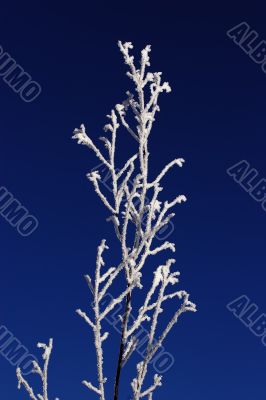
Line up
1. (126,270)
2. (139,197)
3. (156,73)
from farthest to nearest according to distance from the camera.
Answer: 1. (156,73)
2. (139,197)
3. (126,270)

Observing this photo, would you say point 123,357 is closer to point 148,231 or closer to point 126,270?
point 126,270

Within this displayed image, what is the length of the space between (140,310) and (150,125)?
1767mm

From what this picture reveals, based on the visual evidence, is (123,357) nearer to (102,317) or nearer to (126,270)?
(102,317)

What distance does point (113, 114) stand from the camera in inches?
210

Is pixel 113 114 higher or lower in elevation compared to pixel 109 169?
higher

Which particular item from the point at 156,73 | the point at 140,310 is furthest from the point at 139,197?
the point at 156,73

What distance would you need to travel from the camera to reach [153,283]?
4820 mm

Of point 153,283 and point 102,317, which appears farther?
point 153,283

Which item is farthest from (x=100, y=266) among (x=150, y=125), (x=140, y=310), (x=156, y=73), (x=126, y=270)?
(x=156, y=73)

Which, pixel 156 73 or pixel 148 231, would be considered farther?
pixel 156 73

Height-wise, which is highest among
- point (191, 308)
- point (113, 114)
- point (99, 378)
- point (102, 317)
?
point (113, 114)

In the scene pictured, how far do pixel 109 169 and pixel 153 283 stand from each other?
1.11 m

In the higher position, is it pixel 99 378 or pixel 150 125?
pixel 150 125

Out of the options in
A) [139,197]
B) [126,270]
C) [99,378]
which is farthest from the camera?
[139,197]
